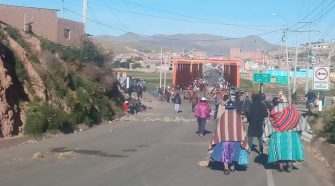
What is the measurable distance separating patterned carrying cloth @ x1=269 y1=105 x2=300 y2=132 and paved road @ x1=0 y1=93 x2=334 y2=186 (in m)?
1.09

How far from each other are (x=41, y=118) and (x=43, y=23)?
19345mm

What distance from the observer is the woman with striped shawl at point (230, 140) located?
14.0m

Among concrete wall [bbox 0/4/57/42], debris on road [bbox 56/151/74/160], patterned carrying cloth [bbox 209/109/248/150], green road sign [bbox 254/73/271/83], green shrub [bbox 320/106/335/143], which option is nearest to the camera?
patterned carrying cloth [bbox 209/109/248/150]

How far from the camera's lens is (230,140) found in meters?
14.0

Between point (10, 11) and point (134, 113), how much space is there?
981 centimetres

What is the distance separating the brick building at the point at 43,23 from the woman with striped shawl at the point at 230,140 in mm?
21840

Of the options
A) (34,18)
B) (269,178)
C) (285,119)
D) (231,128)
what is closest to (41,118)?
(231,128)

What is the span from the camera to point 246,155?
14266 millimetres

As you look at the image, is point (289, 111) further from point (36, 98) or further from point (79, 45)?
point (79, 45)

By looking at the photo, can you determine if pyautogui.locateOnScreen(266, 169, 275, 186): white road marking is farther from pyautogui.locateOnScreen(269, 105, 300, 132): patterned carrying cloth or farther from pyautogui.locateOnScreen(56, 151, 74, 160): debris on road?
pyautogui.locateOnScreen(56, 151, 74, 160): debris on road

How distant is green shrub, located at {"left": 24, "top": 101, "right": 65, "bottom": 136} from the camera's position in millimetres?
21719

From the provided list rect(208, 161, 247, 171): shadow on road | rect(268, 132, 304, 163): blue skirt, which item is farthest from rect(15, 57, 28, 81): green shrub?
rect(268, 132, 304, 163): blue skirt

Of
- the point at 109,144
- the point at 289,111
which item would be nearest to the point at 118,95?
the point at 109,144

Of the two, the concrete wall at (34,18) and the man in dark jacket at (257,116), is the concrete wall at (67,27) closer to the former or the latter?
the concrete wall at (34,18)
